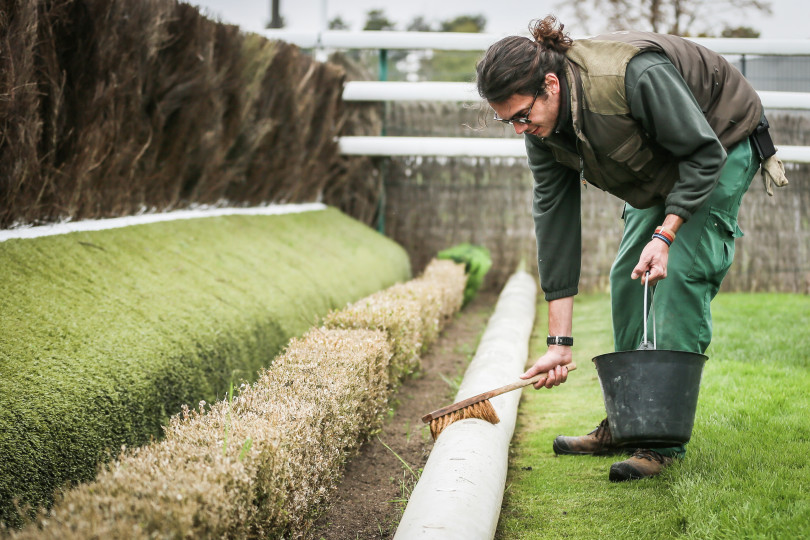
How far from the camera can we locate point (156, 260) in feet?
14.4

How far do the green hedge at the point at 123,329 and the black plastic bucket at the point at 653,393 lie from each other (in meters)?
1.80

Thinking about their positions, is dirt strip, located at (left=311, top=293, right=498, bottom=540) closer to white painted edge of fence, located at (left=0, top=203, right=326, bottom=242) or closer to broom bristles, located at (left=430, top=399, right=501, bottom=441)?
broom bristles, located at (left=430, top=399, right=501, bottom=441)

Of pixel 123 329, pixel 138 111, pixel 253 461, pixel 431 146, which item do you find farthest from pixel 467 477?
pixel 431 146

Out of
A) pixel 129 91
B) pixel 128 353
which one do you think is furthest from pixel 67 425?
pixel 129 91

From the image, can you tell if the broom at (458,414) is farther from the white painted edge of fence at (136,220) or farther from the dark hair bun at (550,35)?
the white painted edge of fence at (136,220)

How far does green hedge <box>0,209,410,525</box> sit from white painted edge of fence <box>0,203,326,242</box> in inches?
3.5

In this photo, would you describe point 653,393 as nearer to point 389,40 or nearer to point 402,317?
point 402,317

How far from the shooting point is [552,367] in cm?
286

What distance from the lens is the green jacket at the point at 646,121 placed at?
2455 mm

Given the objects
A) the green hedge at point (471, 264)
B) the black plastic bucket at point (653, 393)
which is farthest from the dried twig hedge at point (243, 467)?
the green hedge at point (471, 264)

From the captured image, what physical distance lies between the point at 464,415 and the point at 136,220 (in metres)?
3.06

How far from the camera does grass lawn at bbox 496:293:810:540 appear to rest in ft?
7.63

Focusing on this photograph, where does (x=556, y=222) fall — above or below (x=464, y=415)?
above

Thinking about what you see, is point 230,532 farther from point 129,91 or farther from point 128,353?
point 129,91
